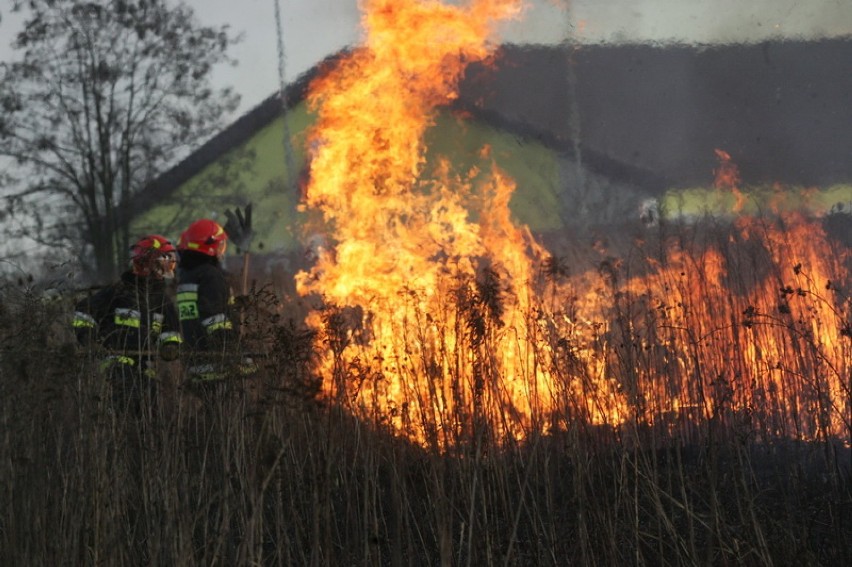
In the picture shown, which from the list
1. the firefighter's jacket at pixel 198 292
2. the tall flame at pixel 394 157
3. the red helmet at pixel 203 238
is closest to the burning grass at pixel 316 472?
the firefighter's jacket at pixel 198 292

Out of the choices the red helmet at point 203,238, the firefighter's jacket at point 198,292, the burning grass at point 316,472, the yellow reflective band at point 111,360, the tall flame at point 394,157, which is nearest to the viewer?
the burning grass at point 316,472

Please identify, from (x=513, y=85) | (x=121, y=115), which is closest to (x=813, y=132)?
(x=513, y=85)

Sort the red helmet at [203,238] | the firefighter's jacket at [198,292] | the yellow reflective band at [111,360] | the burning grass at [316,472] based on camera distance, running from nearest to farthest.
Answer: the burning grass at [316,472] → the yellow reflective band at [111,360] → the firefighter's jacket at [198,292] → the red helmet at [203,238]

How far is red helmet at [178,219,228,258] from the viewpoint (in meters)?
Answer: 8.02

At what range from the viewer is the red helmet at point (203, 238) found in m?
8.02

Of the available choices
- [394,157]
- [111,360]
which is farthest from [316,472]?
[394,157]

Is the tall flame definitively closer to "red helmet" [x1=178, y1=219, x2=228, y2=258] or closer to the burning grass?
"red helmet" [x1=178, y1=219, x2=228, y2=258]

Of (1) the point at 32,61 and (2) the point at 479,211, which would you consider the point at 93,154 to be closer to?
(1) the point at 32,61

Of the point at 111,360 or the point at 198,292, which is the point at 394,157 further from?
the point at 111,360

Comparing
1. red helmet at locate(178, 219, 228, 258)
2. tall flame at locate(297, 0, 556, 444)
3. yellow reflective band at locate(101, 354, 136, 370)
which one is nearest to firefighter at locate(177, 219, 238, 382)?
red helmet at locate(178, 219, 228, 258)

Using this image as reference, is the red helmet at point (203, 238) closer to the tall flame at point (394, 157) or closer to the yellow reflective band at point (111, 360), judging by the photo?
the tall flame at point (394, 157)

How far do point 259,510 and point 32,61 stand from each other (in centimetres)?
1326

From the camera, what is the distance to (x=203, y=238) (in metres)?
8.02

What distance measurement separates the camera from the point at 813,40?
946cm
